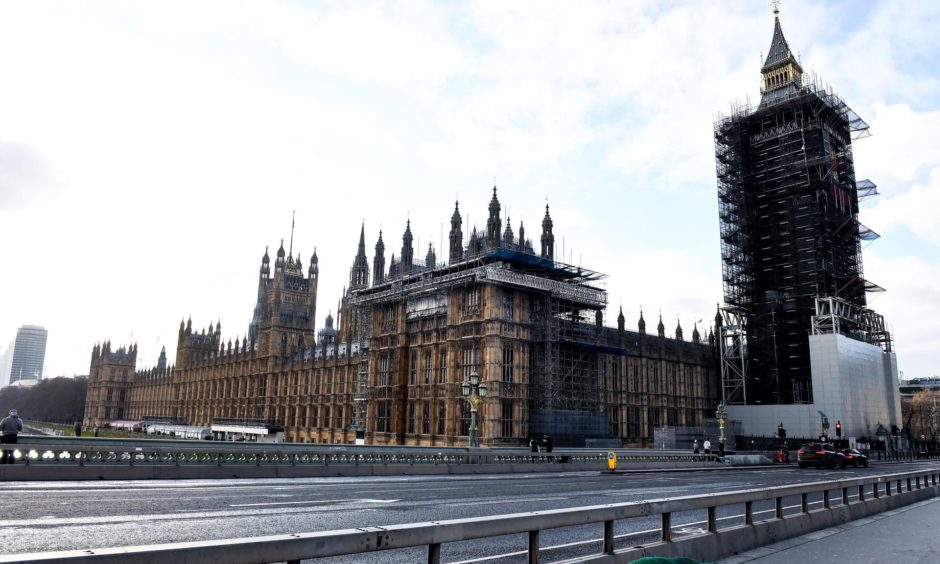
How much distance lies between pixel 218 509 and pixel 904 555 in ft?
39.5

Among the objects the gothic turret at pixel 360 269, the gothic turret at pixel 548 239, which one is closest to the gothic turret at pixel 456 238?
the gothic turret at pixel 548 239

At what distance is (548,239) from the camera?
60.3 metres

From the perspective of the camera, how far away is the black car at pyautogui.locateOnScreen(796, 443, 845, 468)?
37.8 meters

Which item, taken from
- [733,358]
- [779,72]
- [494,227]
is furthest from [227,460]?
[779,72]

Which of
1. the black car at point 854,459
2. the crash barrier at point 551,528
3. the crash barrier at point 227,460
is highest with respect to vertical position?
the crash barrier at point 551,528

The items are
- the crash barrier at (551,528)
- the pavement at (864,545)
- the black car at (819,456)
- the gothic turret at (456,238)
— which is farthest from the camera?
the gothic turret at (456,238)

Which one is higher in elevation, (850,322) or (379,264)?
(379,264)

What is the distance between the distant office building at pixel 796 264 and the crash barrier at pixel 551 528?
57337 millimetres

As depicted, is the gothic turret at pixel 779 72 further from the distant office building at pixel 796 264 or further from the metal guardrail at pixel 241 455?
the metal guardrail at pixel 241 455

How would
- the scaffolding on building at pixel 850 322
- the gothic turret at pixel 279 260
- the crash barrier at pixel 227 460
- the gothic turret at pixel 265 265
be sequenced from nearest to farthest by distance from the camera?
the crash barrier at pixel 227 460 → the scaffolding on building at pixel 850 322 → the gothic turret at pixel 279 260 → the gothic turret at pixel 265 265

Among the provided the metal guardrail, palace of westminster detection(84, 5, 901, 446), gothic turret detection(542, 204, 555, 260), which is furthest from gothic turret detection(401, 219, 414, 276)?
the metal guardrail

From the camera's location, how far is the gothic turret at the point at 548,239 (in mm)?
59906

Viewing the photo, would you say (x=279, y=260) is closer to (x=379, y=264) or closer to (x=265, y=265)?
(x=265, y=265)

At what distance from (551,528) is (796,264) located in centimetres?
6961
